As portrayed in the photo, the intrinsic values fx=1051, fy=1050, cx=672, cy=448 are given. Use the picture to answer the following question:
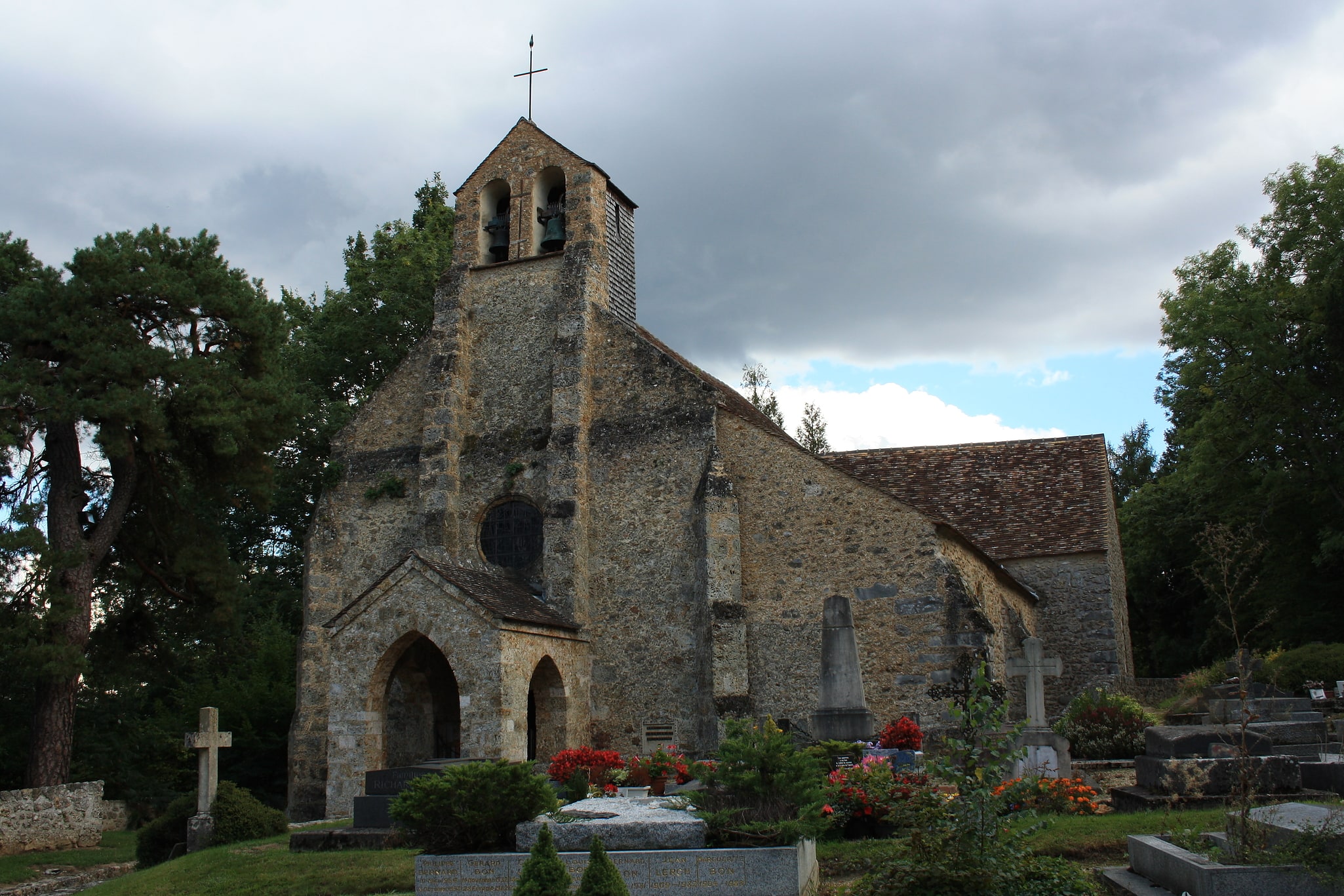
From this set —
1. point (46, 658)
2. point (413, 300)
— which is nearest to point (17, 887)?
point (46, 658)

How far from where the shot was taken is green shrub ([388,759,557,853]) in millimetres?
8352

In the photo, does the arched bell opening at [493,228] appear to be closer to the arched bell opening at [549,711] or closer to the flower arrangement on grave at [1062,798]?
the arched bell opening at [549,711]

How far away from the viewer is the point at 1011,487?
2395cm

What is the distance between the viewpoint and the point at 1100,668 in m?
22.0

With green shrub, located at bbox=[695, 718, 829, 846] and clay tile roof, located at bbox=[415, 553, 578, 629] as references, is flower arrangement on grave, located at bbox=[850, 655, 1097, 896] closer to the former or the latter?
green shrub, located at bbox=[695, 718, 829, 846]

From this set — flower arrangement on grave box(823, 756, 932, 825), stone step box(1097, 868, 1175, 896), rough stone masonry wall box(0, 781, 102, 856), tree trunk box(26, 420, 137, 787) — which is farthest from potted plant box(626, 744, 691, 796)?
rough stone masonry wall box(0, 781, 102, 856)

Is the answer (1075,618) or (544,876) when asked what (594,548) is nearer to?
(1075,618)

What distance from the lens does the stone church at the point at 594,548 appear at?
17.0 m

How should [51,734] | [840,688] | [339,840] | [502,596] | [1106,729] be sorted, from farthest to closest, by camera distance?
[51,734], [502,596], [1106,729], [840,688], [339,840]

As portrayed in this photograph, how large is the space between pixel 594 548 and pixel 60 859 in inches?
392

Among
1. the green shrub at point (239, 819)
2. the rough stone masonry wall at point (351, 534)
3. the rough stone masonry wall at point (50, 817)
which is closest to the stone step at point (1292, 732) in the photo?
the green shrub at point (239, 819)

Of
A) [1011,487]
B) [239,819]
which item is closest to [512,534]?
[239,819]

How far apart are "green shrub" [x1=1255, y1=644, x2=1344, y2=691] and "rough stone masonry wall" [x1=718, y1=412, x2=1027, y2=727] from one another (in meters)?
5.98

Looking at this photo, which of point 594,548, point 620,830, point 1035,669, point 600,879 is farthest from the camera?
point 594,548
